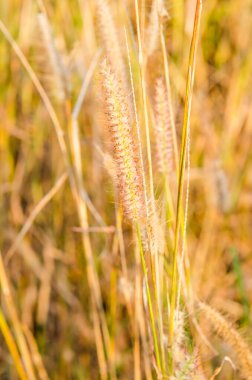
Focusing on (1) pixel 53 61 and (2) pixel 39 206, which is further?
(2) pixel 39 206

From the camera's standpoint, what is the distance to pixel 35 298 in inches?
67.3

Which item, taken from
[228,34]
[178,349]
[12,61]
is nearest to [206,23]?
[228,34]

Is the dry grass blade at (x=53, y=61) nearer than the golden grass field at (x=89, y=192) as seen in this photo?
Yes

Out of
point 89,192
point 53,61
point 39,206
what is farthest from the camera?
point 89,192

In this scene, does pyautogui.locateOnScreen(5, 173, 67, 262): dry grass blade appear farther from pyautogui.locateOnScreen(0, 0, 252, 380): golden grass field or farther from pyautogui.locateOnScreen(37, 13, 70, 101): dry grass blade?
pyautogui.locateOnScreen(37, 13, 70, 101): dry grass blade

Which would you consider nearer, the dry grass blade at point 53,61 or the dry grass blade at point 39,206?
the dry grass blade at point 53,61

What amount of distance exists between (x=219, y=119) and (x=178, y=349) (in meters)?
1.32

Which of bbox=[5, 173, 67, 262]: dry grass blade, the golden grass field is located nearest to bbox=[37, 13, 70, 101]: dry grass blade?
the golden grass field

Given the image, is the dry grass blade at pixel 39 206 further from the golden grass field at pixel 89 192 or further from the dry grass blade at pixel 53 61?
the dry grass blade at pixel 53 61

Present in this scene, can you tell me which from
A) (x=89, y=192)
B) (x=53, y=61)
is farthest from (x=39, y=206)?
(x=89, y=192)

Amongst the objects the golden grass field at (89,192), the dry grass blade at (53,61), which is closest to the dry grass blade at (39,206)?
the golden grass field at (89,192)

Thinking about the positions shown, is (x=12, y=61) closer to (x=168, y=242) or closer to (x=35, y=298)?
(x=35, y=298)

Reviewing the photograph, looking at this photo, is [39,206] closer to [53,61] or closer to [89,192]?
[53,61]

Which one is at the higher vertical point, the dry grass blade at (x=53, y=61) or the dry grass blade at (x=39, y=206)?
the dry grass blade at (x=53, y=61)
